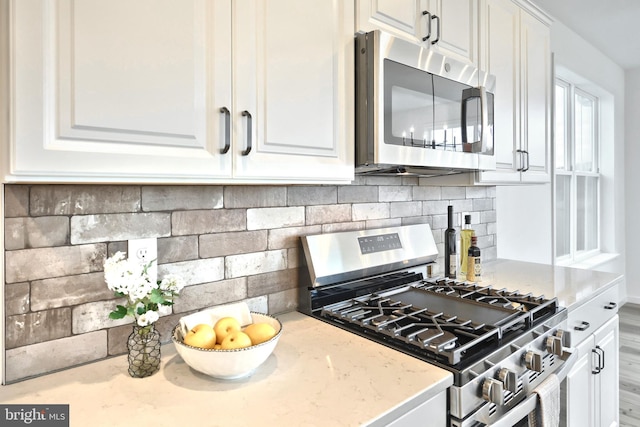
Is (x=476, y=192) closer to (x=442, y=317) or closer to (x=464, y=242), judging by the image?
(x=464, y=242)

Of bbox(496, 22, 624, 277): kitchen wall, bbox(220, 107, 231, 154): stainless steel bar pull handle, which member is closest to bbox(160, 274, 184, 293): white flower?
bbox(220, 107, 231, 154): stainless steel bar pull handle

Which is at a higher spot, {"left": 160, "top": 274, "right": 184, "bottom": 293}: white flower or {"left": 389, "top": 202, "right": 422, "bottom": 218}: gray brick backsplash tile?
{"left": 389, "top": 202, "right": 422, "bottom": 218}: gray brick backsplash tile

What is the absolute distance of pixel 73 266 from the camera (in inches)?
41.0

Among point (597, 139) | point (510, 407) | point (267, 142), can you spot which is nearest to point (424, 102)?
point (267, 142)

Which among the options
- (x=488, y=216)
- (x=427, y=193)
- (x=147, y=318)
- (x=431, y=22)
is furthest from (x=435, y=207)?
(x=147, y=318)

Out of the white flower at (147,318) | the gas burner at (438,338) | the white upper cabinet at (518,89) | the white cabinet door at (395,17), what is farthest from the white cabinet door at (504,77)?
the white flower at (147,318)

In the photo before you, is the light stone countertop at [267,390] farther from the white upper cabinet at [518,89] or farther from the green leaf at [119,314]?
the white upper cabinet at [518,89]

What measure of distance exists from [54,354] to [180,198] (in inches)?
20.7

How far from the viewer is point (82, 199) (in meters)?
1.05

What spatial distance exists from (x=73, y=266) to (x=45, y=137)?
0.43 metres

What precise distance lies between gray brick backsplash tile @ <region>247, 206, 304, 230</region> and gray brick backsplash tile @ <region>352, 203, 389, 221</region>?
1.03 ft

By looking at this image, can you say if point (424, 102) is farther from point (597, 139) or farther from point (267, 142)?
point (597, 139)

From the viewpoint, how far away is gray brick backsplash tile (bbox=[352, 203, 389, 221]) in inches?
69.4

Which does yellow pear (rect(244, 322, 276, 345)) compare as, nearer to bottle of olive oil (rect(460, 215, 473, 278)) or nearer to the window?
bottle of olive oil (rect(460, 215, 473, 278))
